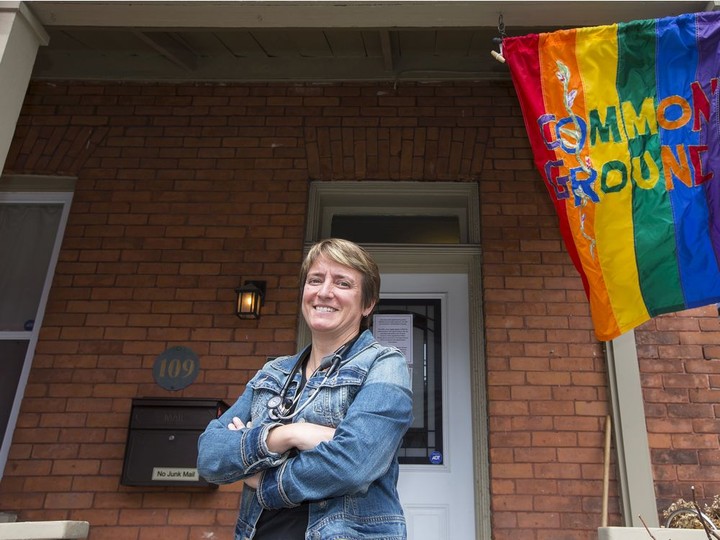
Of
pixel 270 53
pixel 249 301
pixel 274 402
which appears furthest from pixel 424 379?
pixel 270 53

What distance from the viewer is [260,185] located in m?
4.07

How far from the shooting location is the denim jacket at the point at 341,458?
1.42 meters

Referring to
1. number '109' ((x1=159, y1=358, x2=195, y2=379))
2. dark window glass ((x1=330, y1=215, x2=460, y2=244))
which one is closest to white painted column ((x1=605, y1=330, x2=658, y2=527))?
dark window glass ((x1=330, y1=215, x2=460, y2=244))

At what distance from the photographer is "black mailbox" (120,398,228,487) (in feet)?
11.0

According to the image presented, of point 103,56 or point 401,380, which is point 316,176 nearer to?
point 103,56

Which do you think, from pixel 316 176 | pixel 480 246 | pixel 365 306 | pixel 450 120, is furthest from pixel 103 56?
pixel 365 306

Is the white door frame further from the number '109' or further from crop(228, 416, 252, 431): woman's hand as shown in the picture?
crop(228, 416, 252, 431): woman's hand

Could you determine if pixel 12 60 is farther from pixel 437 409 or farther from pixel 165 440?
pixel 437 409

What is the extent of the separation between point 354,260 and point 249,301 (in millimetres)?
1983

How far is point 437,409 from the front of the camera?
369cm

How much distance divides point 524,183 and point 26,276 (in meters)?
3.51

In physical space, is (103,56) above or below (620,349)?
above

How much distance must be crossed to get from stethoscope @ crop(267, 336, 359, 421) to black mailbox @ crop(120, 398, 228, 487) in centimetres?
187

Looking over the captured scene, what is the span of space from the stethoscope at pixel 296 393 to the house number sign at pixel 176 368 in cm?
209
